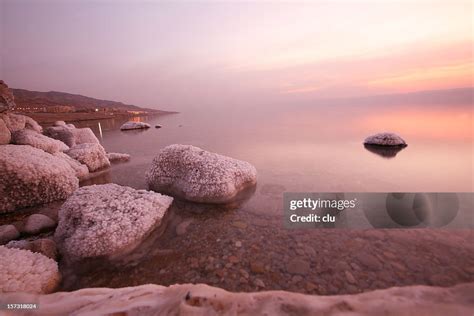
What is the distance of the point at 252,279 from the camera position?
2461 mm

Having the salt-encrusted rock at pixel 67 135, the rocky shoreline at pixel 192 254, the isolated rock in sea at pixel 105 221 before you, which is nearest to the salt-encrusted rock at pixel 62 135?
the salt-encrusted rock at pixel 67 135

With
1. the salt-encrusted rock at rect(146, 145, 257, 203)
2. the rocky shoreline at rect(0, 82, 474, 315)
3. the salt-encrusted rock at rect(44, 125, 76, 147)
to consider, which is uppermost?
the salt-encrusted rock at rect(44, 125, 76, 147)

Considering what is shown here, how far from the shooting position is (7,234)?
128 inches

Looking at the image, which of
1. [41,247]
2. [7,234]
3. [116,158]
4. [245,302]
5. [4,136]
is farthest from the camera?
[116,158]

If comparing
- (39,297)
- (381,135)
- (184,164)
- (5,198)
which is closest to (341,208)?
(184,164)

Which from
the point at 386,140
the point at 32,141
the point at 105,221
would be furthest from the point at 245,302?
the point at 386,140

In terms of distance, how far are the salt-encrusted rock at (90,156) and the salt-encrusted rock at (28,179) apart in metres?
2.04

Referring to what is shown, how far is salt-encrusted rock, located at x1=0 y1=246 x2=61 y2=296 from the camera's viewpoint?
7.05 ft

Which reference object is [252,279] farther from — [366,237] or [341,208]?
[341,208]

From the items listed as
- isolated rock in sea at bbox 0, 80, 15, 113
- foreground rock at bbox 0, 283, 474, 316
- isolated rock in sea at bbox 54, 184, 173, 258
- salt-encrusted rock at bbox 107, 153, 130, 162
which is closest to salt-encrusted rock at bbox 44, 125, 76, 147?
salt-encrusted rock at bbox 107, 153, 130, 162

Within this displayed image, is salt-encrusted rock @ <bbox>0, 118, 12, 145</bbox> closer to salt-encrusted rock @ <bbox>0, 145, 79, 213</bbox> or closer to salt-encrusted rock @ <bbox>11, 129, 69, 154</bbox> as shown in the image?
salt-encrusted rock @ <bbox>11, 129, 69, 154</bbox>

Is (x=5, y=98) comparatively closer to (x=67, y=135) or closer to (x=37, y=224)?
(x=67, y=135)

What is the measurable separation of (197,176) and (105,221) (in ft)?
6.50

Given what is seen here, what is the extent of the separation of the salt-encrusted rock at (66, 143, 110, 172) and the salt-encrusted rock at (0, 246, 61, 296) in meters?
5.04
